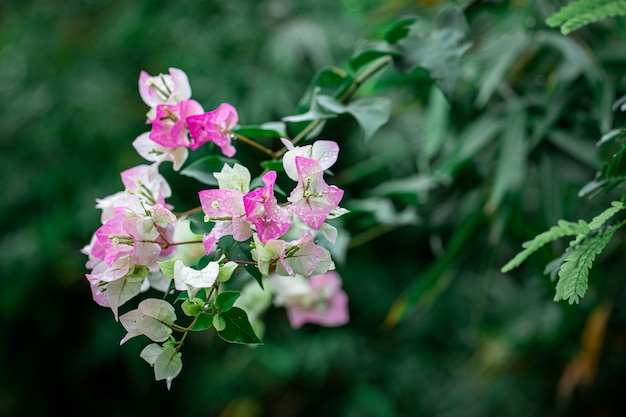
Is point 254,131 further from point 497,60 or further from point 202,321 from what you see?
point 497,60

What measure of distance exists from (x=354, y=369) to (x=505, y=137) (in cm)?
92

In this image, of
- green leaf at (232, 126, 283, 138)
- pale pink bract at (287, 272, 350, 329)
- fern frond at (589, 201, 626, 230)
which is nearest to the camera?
fern frond at (589, 201, 626, 230)

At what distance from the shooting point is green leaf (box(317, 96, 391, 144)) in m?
0.44

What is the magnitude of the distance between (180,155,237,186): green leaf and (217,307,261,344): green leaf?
108 mm

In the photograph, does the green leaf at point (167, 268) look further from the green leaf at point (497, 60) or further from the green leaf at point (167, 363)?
the green leaf at point (497, 60)

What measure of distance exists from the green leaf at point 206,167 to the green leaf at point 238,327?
108mm

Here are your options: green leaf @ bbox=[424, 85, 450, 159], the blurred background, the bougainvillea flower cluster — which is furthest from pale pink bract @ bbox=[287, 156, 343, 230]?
green leaf @ bbox=[424, 85, 450, 159]

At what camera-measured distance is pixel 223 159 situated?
44 cm

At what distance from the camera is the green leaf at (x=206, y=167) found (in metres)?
0.43

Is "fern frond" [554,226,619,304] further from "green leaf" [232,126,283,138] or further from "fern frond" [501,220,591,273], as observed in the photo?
"green leaf" [232,126,283,138]

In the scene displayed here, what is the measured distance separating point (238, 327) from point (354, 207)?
283mm

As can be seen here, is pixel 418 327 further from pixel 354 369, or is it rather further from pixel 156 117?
pixel 156 117

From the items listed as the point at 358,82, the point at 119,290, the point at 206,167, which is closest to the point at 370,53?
the point at 358,82

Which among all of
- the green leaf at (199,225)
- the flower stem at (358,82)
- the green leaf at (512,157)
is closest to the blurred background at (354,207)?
the green leaf at (512,157)
